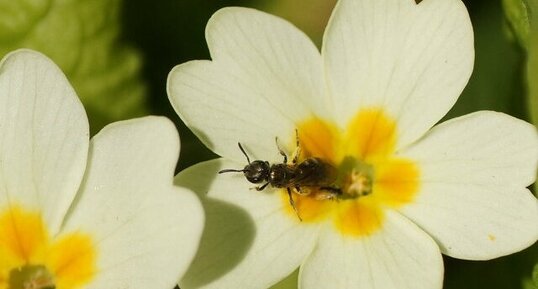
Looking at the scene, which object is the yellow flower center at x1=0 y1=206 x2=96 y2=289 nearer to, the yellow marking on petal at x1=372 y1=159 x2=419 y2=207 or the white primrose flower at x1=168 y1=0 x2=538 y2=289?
the white primrose flower at x1=168 y1=0 x2=538 y2=289

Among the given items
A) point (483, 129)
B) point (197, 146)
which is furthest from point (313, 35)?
point (483, 129)

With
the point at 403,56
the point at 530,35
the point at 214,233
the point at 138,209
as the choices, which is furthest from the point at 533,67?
the point at 138,209

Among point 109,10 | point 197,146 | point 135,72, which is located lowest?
point 197,146

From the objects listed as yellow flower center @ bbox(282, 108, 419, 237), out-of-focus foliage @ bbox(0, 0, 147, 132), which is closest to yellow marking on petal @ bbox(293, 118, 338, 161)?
yellow flower center @ bbox(282, 108, 419, 237)

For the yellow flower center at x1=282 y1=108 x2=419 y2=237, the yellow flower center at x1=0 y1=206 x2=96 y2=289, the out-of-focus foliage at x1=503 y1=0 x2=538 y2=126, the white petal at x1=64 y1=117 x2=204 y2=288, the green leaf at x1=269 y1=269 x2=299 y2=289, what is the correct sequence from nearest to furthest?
the white petal at x1=64 y1=117 x2=204 y2=288
the yellow flower center at x1=0 y1=206 x2=96 y2=289
the yellow flower center at x1=282 y1=108 x2=419 y2=237
the out-of-focus foliage at x1=503 y1=0 x2=538 y2=126
the green leaf at x1=269 y1=269 x2=299 y2=289

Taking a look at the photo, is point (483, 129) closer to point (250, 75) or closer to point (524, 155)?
point (524, 155)

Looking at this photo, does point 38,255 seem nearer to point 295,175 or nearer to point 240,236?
point 240,236
